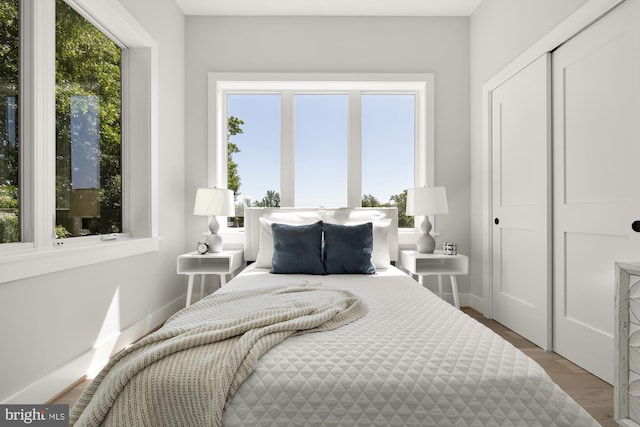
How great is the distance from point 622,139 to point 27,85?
3047 mm

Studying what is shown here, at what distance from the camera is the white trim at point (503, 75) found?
222 cm

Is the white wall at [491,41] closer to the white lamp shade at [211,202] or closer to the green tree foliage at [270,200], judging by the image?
the green tree foliage at [270,200]

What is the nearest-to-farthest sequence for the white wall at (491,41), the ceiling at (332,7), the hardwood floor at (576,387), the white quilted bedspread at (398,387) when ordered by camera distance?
the white quilted bedspread at (398,387)
the hardwood floor at (576,387)
the white wall at (491,41)
the ceiling at (332,7)

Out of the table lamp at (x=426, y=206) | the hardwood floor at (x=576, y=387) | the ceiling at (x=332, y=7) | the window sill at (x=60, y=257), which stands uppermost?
the ceiling at (x=332, y=7)

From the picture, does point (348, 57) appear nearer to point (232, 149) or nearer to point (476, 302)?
point (232, 149)

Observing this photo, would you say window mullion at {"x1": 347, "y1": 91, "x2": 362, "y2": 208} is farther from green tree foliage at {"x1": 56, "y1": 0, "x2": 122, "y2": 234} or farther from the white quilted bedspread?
the white quilted bedspread

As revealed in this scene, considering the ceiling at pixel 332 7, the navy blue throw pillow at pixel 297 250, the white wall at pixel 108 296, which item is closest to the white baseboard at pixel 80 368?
the white wall at pixel 108 296

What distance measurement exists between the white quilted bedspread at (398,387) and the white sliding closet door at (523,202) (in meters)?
1.67

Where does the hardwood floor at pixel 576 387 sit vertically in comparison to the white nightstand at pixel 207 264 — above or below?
below

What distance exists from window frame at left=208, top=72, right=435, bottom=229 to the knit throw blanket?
8.30ft

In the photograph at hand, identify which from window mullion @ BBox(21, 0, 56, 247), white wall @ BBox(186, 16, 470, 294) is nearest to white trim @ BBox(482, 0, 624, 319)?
white wall @ BBox(186, 16, 470, 294)

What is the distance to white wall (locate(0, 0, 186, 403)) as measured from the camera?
1771 millimetres

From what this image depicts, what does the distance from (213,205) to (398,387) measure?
8.42 feet

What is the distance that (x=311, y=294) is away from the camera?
1911 mm
